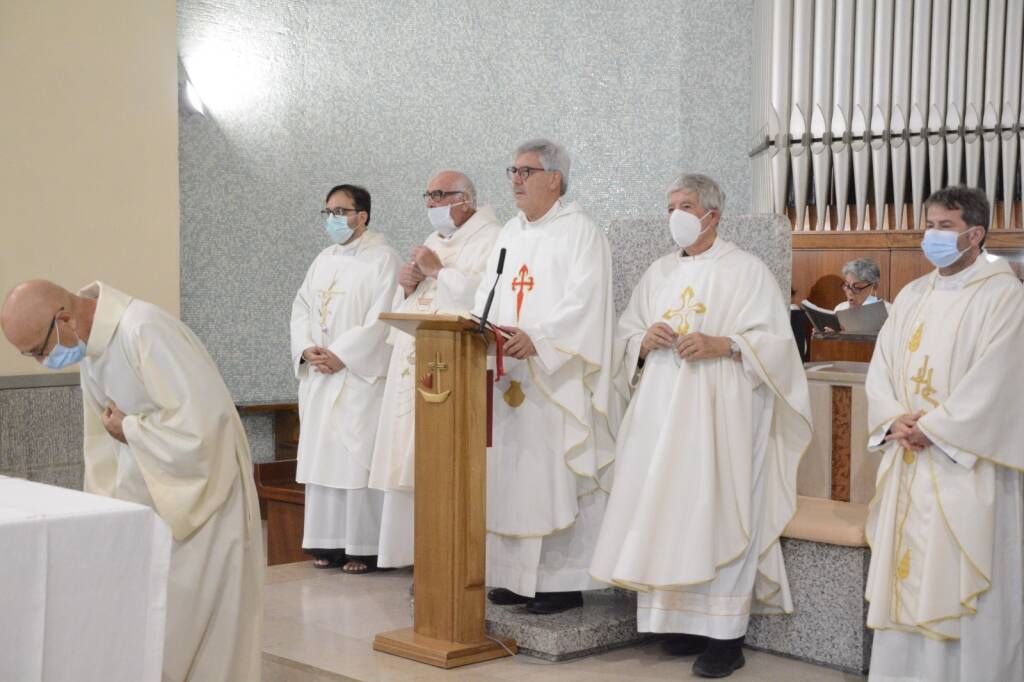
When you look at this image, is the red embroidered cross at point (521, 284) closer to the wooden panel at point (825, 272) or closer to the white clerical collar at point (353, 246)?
the white clerical collar at point (353, 246)

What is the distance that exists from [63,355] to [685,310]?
2200mm

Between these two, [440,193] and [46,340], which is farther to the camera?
[440,193]

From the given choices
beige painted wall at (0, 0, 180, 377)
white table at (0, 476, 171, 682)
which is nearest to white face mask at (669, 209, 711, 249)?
white table at (0, 476, 171, 682)

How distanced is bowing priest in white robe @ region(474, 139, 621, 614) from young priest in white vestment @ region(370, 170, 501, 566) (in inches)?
19.7

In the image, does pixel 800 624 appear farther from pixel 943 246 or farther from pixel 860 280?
pixel 860 280

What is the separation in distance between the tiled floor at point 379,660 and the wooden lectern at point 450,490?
10 centimetres

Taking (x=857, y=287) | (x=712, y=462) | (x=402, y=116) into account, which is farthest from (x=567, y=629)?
(x=402, y=116)

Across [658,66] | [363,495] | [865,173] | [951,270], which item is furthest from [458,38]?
[951,270]

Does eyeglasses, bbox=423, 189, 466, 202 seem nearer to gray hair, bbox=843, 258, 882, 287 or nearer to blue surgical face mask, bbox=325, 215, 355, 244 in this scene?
blue surgical face mask, bbox=325, 215, 355, 244

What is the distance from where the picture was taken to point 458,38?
8.59 metres

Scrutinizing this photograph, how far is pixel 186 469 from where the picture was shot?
3240 mm

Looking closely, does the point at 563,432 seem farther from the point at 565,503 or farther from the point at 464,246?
the point at 464,246

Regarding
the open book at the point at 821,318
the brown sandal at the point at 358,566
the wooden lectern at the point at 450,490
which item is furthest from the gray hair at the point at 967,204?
the brown sandal at the point at 358,566

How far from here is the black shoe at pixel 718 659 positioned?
423cm
